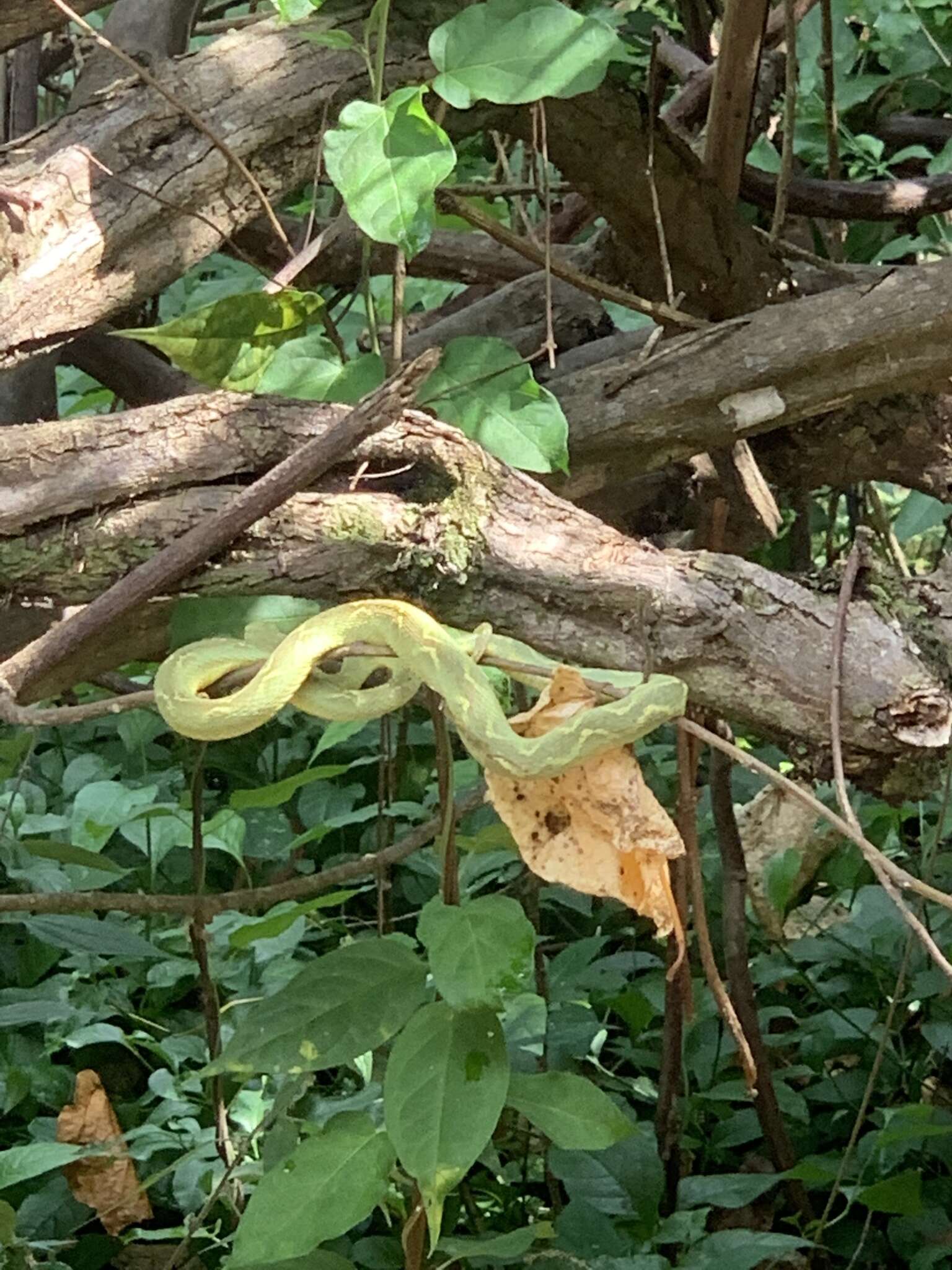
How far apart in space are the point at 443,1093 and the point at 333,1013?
0.53ft

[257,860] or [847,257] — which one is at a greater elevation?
[847,257]

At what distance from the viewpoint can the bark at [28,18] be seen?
6.02 feet

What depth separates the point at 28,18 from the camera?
6.10 ft

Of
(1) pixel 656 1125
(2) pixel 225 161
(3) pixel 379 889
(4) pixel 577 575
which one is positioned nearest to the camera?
(4) pixel 577 575

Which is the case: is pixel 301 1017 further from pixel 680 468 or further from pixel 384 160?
pixel 680 468

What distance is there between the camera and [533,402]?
1.59 meters

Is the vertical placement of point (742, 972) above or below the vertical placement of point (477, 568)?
below

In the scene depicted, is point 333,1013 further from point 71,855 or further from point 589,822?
point 71,855

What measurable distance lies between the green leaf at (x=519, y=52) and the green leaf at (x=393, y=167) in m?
0.05

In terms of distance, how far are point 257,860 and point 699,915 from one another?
1.72 m

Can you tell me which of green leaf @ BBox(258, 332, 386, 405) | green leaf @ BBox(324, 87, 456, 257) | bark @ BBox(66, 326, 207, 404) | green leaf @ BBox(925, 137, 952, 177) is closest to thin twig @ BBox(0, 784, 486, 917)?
green leaf @ BBox(258, 332, 386, 405)

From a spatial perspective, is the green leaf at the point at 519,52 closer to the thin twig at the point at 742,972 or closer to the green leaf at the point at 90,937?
the thin twig at the point at 742,972

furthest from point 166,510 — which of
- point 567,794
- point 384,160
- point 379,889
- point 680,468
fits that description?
point 680,468

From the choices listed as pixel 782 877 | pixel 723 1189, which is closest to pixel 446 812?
pixel 723 1189
